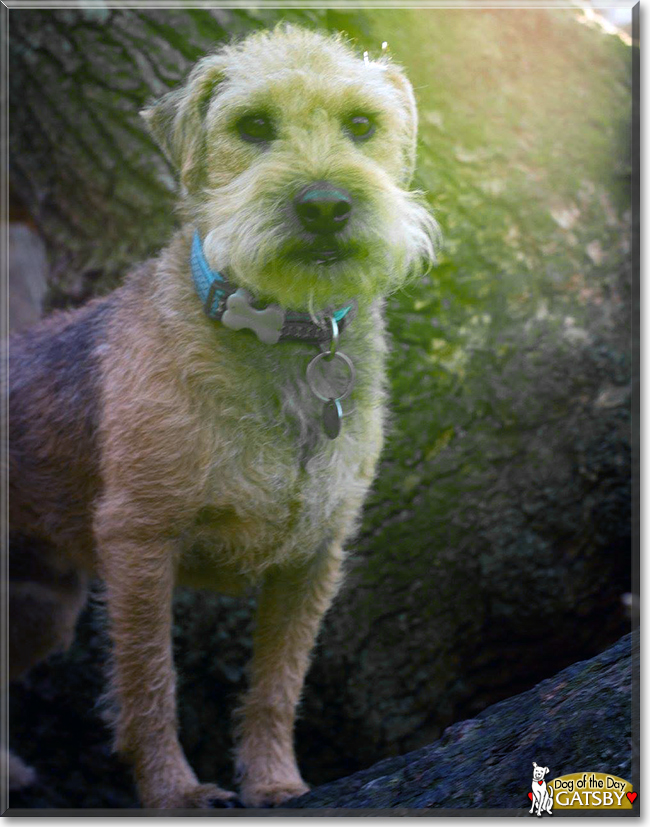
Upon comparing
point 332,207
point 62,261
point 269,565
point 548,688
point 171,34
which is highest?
point 332,207

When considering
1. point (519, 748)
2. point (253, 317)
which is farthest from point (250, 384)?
point (519, 748)

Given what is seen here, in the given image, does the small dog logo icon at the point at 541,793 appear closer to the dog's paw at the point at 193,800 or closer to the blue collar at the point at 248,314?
the dog's paw at the point at 193,800

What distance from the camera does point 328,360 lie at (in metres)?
1.99

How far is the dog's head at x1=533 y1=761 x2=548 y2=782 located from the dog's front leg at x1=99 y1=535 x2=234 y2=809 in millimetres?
792

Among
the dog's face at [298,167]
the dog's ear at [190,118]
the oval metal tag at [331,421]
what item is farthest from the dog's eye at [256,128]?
the oval metal tag at [331,421]

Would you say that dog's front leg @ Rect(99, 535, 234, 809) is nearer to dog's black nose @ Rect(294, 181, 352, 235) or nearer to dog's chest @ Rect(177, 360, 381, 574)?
dog's chest @ Rect(177, 360, 381, 574)

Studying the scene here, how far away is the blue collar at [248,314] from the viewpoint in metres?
Result: 1.88

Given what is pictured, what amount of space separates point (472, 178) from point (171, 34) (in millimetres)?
1086

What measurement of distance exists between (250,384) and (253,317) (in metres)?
0.17

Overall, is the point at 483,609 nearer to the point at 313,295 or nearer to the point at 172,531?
the point at 172,531

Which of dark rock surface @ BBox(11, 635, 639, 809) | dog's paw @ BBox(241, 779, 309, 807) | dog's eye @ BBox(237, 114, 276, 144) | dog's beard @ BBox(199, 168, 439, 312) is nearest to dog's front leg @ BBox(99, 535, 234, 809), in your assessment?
dog's paw @ BBox(241, 779, 309, 807)

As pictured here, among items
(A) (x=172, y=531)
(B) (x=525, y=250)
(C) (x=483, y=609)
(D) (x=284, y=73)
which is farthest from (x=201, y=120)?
(C) (x=483, y=609)

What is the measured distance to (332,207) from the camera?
64.4 inches

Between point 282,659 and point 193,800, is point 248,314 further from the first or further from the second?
point 193,800
